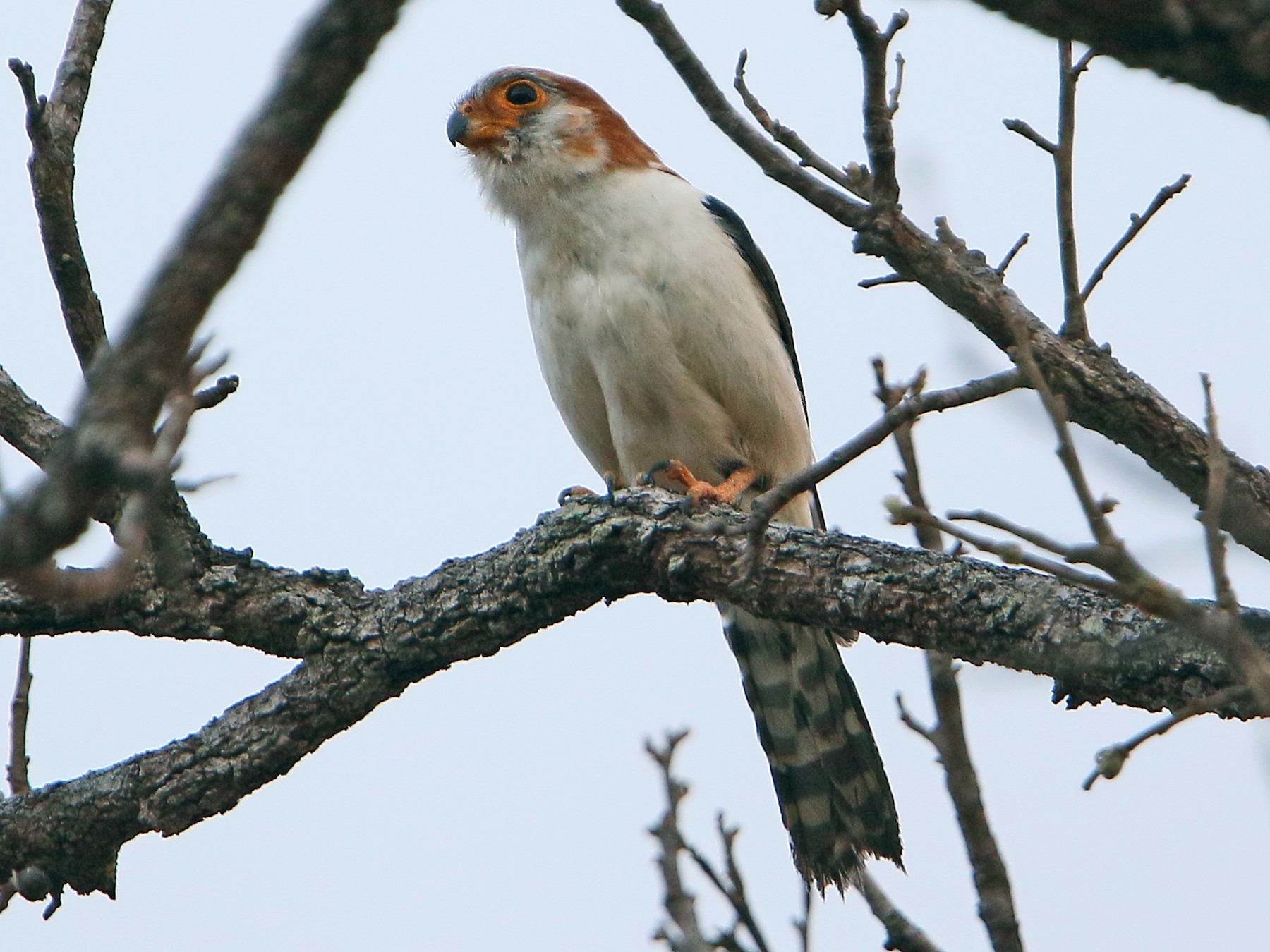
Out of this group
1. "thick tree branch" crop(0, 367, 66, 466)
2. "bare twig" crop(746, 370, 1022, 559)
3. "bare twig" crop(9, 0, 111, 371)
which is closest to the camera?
"bare twig" crop(746, 370, 1022, 559)

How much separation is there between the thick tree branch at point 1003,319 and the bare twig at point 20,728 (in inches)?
99.8

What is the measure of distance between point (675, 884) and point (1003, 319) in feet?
5.69

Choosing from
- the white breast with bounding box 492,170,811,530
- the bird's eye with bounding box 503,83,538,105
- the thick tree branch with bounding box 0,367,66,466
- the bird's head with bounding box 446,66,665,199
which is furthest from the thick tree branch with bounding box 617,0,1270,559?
the bird's eye with bounding box 503,83,538,105

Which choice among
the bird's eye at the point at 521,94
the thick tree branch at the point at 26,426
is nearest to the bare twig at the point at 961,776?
the thick tree branch at the point at 26,426

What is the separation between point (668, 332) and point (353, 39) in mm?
3515

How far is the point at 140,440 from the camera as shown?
4.36 ft

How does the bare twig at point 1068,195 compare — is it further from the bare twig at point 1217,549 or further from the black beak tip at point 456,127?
the black beak tip at point 456,127

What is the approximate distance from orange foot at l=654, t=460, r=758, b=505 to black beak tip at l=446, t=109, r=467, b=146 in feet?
5.56

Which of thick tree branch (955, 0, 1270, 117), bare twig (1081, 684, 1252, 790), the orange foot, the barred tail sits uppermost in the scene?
the orange foot

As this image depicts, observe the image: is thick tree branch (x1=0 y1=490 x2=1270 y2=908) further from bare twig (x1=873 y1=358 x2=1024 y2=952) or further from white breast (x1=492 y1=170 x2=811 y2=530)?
white breast (x1=492 y1=170 x2=811 y2=530)

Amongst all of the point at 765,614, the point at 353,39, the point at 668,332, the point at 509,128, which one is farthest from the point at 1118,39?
the point at 509,128

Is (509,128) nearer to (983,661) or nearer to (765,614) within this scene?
(765,614)

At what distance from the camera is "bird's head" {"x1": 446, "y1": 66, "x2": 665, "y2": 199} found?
5.23 m

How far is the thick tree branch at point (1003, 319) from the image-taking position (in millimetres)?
2752
